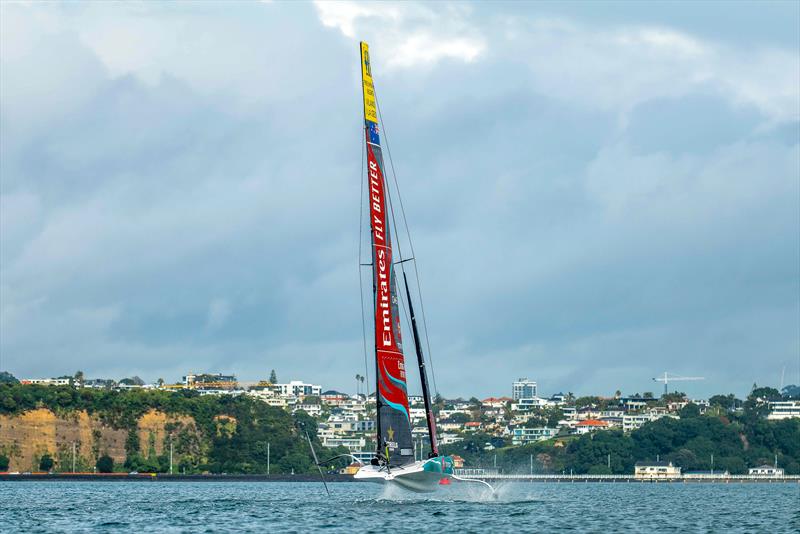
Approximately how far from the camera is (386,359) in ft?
214

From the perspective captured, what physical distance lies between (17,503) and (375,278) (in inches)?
1392

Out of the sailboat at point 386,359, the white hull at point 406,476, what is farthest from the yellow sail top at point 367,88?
the white hull at point 406,476

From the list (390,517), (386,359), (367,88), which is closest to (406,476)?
(390,517)

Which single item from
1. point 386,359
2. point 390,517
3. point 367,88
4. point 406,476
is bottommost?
point 390,517

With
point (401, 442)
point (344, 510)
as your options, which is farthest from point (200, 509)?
point (401, 442)

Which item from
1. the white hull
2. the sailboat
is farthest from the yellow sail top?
the white hull

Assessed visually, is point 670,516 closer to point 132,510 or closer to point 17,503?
point 132,510

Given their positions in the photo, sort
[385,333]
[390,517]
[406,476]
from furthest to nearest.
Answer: [385,333] → [406,476] → [390,517]

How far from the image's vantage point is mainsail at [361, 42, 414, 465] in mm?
64625

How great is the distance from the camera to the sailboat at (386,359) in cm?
6378

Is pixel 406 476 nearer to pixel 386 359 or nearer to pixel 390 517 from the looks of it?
pixel 390 517

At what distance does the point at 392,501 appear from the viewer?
240 ft

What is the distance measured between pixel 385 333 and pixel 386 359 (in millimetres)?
1196

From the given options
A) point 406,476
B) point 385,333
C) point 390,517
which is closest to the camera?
point 390,517
